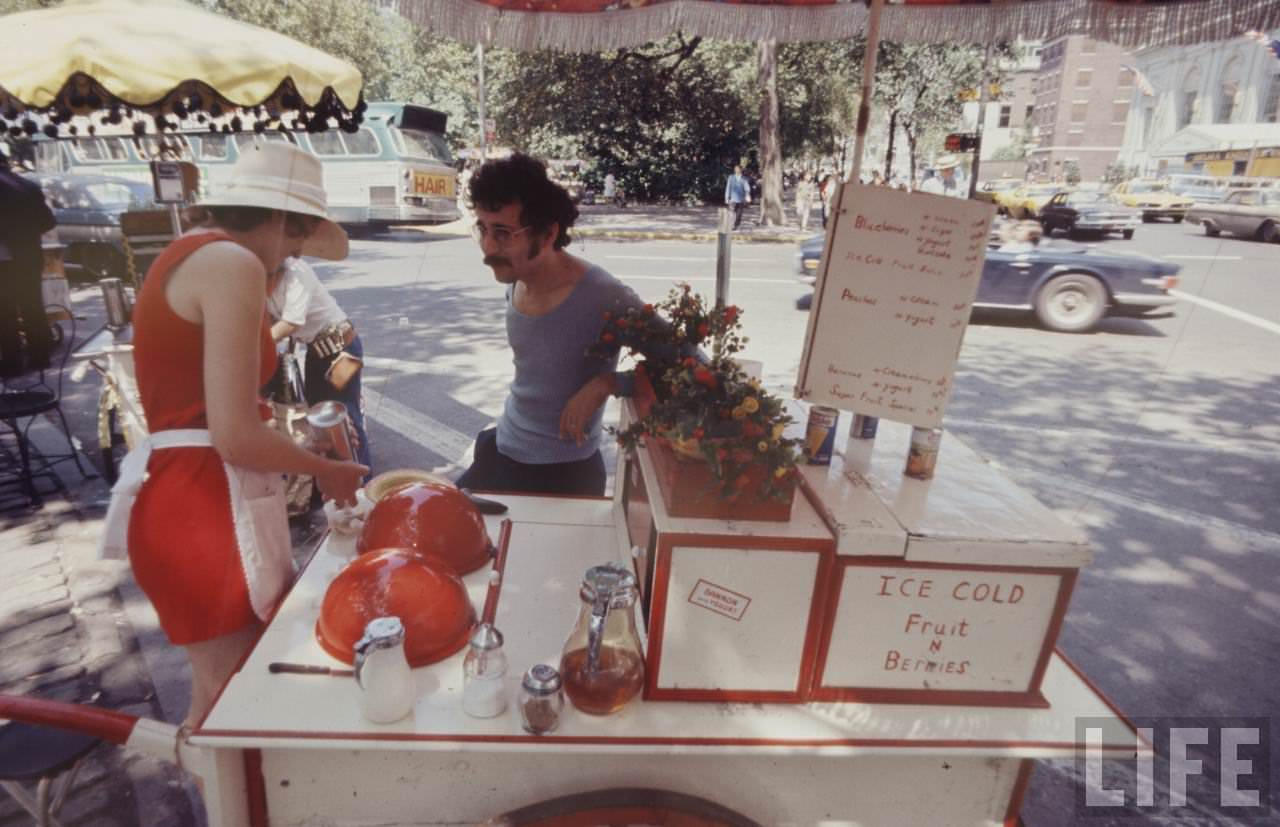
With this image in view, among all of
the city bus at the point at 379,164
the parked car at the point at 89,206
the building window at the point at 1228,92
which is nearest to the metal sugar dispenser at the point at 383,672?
the parked car at the point at 89,206

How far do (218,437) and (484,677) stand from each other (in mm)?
765

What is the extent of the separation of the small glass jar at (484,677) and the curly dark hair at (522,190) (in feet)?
4.64

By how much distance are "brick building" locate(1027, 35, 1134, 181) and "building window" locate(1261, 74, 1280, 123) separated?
65.8 feet

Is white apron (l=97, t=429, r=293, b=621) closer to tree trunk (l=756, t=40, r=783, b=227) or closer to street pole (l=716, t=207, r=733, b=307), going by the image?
street pole (l=716, t=207, r=733, b=307)

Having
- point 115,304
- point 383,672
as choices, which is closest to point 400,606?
point 383,672

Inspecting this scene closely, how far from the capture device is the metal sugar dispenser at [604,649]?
1.41 metres

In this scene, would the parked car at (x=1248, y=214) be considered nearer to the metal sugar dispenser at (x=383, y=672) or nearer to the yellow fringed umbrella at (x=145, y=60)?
the yellow fringed umbrella at (x=145, y=60)

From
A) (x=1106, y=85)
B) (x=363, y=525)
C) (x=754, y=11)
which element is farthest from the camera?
(x=1106, y=85)

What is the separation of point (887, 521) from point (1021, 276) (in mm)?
9063

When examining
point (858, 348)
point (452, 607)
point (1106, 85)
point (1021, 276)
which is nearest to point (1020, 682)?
point (858, 348)

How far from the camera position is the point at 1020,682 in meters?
1.59

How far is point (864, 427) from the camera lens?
6.64 feet

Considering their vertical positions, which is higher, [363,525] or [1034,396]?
[363,525]

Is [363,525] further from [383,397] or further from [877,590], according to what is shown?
[383,397]
